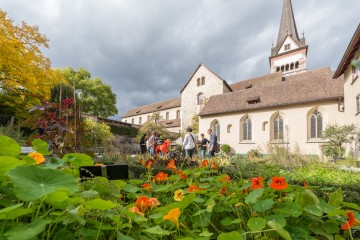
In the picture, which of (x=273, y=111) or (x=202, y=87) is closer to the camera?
(x=273, y=111)

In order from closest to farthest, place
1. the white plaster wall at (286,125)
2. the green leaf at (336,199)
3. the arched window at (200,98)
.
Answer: the green leaf at (336,199) → the white plaster wall at (286,125) → the arched window at (200,98)

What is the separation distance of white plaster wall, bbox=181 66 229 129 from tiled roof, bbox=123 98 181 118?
28.6ft

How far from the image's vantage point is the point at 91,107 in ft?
111

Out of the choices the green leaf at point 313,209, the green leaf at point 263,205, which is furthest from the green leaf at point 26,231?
the green leaf at point 313,209

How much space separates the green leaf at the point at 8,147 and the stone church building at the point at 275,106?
1350cm

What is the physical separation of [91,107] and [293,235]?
35.6 m

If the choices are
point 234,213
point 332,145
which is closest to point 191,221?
point 234,213

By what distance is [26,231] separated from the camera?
1.89 feet

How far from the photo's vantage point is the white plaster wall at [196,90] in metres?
28.1

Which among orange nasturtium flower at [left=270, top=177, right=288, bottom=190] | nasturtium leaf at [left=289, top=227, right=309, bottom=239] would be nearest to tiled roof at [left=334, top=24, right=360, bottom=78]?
orange nasturtium flower at [left=270, top=177, right=288, bottom=190]

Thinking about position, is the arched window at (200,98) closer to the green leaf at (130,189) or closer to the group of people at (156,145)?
the group of people at (156,145)

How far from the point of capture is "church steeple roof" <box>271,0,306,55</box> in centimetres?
4119

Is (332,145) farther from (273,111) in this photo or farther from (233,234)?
(233,234)

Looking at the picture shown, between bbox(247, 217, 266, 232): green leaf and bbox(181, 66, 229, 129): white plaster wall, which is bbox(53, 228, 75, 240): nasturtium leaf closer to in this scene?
bbox(247, 217, 266, 232): green leaf
